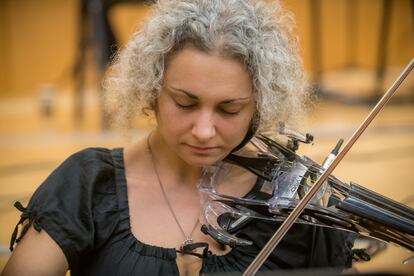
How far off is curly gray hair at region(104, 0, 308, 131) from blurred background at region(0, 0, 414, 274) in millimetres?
225

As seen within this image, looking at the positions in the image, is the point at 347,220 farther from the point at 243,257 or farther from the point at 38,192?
the point at 38,192

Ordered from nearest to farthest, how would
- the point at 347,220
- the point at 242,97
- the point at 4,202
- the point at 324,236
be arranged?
the point at 347,220, the point at 242,97, the point at 324,236, the point at 4,202

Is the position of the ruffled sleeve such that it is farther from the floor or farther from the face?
the floor

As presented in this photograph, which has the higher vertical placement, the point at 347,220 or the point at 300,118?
the point at 300,118

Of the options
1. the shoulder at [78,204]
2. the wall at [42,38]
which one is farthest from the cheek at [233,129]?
the wall at [42,38]

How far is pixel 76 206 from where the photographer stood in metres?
1.36

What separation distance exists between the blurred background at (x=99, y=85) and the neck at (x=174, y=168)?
35 centimetres

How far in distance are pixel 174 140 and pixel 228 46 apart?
224 mm

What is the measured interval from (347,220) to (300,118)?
34 cm

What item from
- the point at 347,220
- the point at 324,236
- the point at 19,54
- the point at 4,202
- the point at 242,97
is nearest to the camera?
the point at 347,220

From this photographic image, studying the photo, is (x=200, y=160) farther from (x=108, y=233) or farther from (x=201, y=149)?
(x=108, y=233)

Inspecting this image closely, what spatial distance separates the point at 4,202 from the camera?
3.10 m

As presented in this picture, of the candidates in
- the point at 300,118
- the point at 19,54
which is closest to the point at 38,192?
the point at 300,118

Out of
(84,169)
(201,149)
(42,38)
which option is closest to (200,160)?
(201,149)
